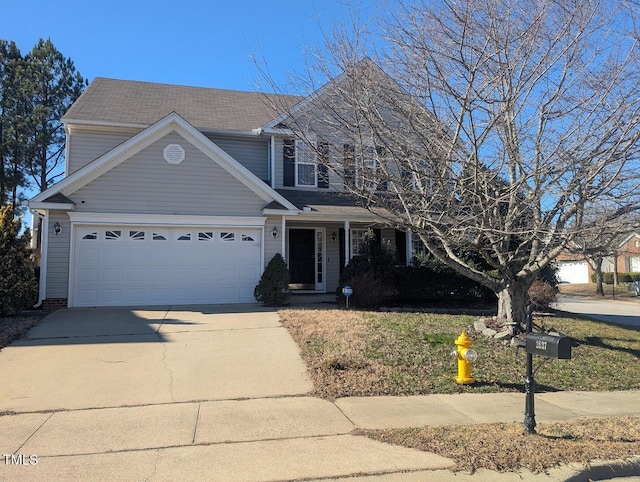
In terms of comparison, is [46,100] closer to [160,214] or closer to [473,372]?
[160,214]

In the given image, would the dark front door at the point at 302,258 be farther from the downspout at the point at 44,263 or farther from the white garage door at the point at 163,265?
the downspout at the point at 44,263

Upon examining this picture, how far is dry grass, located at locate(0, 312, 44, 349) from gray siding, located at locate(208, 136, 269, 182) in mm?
7630

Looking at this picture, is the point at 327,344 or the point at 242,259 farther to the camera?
the point at 242,259

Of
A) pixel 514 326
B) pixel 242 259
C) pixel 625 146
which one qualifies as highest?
pixel 625 146

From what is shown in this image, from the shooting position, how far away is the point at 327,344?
868 cm

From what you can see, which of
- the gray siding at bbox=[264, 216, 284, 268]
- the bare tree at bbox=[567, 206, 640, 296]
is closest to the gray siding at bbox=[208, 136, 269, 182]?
the gray siding at bbox=[264, 216, 284, 268]

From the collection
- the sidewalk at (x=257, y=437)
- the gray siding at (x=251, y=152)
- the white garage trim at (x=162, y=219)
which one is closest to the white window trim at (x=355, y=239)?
the gray siding at (x=251, y=152)

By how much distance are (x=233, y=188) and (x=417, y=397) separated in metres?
8.83

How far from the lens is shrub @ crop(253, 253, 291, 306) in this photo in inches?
513

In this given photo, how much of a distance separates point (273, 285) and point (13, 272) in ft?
20.3

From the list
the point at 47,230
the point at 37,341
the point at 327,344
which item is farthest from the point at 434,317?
the point at 47,230

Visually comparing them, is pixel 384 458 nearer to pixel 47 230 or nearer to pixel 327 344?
pixel 327 344

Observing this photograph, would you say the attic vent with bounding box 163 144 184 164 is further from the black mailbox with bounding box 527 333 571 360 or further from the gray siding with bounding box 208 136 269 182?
the black mailbox with bounding box 527 333 571 360

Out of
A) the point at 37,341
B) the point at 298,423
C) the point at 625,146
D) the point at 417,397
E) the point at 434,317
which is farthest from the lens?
the point at 434,317
